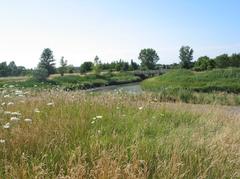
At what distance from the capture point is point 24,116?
5.21m

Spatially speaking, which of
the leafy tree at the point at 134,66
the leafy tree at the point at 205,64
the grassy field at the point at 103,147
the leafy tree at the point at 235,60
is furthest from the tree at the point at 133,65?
the grassy field at the point at 103,147

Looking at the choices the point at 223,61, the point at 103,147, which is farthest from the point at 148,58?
the point at 103,147

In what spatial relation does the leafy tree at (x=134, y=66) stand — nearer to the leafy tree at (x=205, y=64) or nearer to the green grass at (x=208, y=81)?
the leafy tree at (x=205, y=64)

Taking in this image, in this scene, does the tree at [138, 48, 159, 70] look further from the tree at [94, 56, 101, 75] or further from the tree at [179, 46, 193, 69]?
the tree at [94, 56, 101, 75]

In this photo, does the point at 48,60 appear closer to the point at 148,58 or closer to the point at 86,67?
the point at 86,67

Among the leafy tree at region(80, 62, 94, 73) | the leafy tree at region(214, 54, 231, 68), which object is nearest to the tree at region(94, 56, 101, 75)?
the leafy tree at region(80, 62, 94, 73)

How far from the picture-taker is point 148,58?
11675cm

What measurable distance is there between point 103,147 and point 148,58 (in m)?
114

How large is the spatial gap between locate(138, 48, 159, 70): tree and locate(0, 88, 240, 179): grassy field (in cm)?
10935

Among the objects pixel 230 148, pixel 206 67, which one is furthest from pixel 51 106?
pixel 206 67

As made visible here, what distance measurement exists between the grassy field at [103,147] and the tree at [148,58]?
109 meters

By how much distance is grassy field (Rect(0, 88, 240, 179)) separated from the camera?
338 cm

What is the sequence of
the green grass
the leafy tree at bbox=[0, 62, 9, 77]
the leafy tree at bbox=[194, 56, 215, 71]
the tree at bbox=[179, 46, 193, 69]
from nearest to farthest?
1. the green grass
2. the leafy tree at bbox=[194, 56, 215, 71]
3. the leafy tree at bbox=[0, 62, 9, 77]
4. the tree at bbox=[179, 46, 193, 69]

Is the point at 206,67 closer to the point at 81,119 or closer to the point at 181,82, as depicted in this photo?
the point at 181,82
